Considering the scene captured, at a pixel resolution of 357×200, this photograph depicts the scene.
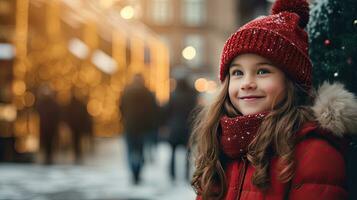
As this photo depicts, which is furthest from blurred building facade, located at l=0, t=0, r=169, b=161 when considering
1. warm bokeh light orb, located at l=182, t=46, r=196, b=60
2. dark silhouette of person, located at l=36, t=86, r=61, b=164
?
warm bokeh light orb, located at l=182, t=46, r=196, b=60

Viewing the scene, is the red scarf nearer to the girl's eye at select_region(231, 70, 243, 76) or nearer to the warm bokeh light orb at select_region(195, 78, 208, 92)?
the girl's eye at select_region(231, 70, 243, 76)

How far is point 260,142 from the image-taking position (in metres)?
2.14

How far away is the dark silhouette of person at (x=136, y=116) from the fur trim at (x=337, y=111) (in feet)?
24.5

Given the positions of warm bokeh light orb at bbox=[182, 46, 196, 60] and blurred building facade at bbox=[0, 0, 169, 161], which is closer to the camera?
blurred building facade at bbox=[0, 0, 169, 161]

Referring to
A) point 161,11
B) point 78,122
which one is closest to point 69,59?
point 78,122

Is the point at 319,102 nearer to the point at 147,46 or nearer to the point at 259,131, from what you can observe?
the point at 259,131

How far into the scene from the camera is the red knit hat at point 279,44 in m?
2.25

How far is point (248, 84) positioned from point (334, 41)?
71 centimetres

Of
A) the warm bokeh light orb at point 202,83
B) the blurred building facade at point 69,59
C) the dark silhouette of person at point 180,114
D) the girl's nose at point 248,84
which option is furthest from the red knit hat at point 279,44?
the warm bokeh light orb at point 202,83

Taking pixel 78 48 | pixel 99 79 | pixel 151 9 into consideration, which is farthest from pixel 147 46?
pixel 151 9

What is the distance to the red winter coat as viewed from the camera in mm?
1939

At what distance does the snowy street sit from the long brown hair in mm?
5276

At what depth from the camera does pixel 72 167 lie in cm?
1220

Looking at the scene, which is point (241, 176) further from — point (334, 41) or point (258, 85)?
point (334, 41)
